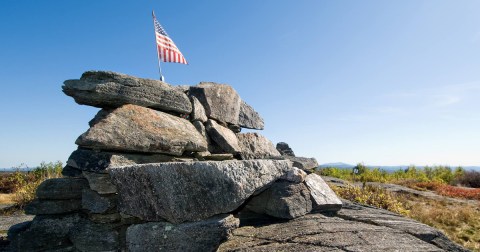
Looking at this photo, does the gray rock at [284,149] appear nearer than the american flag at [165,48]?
No

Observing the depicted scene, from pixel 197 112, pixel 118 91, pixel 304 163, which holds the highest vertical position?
pixel 118 91

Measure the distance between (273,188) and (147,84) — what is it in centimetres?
327

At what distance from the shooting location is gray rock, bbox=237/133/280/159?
23.1ft

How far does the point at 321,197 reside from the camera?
5125mm

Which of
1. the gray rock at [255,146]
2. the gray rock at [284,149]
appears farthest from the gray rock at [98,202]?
the gray rock at [284,149]

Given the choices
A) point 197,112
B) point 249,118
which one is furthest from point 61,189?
point 249,118

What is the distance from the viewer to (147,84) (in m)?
5.80

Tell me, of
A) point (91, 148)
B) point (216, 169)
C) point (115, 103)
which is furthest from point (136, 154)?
point (216, 169)

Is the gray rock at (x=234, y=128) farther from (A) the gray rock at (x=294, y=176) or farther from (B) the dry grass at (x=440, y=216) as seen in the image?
(B) the dry grass at (x=440, y=216)

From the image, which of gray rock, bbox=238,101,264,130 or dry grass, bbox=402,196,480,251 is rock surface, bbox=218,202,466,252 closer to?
gray rock, bbox=238,101,264,130

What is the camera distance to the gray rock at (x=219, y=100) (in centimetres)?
675

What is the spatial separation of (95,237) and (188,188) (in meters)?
1.91

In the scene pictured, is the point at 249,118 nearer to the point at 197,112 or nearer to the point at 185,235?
the point at 197,112

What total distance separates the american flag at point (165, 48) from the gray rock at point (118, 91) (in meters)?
2.41
